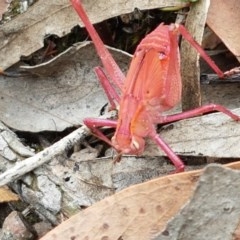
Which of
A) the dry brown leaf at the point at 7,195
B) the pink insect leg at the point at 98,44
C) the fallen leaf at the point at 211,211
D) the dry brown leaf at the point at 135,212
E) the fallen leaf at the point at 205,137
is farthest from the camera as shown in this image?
the pink insect leg at the point at 98,44

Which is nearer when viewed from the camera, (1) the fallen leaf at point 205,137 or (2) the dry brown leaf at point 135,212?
(2) the dry brown leaf at point 135,212

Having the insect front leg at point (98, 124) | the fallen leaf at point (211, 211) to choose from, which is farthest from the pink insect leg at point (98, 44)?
the fallen leaf at point (211, 211)

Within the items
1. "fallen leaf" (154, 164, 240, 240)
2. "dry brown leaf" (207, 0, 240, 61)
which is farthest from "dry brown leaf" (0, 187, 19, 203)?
"dry brown leaf" (207, 0, 240, 61)

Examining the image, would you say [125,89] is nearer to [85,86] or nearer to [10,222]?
[85,86]

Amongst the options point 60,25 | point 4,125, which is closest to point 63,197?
point 4,125

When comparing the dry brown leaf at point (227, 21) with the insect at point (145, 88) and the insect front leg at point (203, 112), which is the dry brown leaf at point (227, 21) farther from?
the insect front leg at point (203, 112)

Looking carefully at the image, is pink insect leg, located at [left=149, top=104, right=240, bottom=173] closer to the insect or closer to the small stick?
the insect

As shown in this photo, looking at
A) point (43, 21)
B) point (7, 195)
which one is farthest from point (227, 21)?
point (7, 195)
